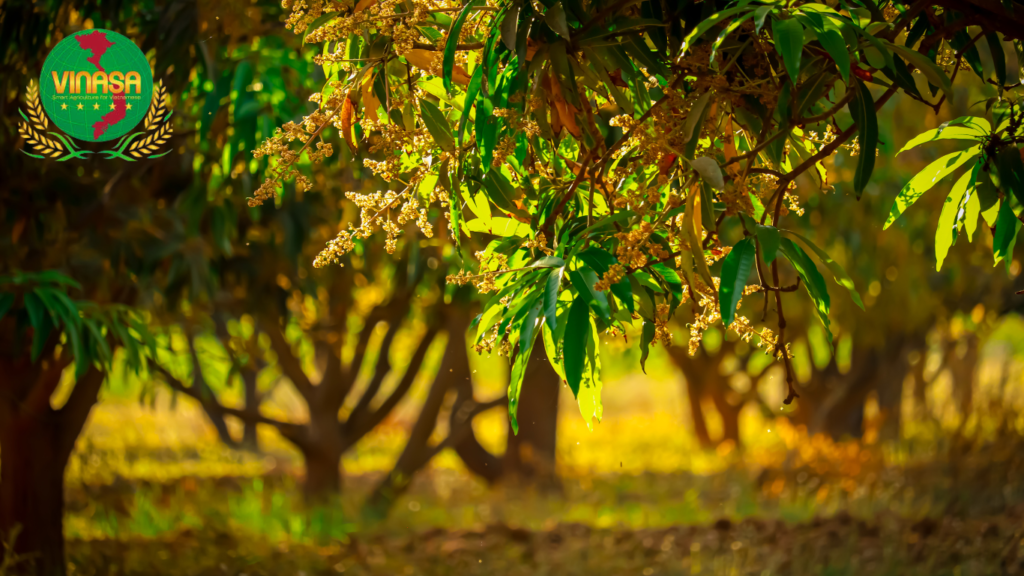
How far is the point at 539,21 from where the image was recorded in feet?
4.65

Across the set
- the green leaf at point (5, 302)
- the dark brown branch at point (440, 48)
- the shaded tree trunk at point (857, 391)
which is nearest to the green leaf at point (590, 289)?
the dark brown branch at point (440, 48)

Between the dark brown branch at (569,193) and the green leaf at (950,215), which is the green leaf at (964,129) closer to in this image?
the green leaf at (950,215)

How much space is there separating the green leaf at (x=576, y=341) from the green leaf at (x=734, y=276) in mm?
188

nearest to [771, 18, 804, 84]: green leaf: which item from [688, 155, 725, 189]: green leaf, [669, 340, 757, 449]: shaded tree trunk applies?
[688, 155, 725, 189]: green leaf

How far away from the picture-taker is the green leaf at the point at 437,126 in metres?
1.52

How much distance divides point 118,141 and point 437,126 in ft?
6.87

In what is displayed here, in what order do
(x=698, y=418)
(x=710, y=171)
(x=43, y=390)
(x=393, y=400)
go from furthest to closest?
(x=698, y=418) < (x=393, y=400) < (x=43, y=390) < (x=710, y=171)

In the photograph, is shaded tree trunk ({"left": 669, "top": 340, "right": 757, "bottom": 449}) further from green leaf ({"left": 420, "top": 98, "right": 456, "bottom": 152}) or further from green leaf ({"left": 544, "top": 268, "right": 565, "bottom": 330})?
green leaf ({"left": 544, "top": 268, "right": 565, "bottom": 330})

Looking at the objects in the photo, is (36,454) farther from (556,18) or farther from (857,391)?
(857,391)

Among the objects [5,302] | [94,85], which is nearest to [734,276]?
[5,302]

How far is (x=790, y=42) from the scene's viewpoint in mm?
1133

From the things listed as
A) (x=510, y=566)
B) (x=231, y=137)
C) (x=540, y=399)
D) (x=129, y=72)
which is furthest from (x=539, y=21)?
(x=540, y=399)

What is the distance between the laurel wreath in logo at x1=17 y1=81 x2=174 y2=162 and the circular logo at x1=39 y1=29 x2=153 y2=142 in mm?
36

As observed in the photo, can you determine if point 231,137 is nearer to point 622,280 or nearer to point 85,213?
point 85,213
